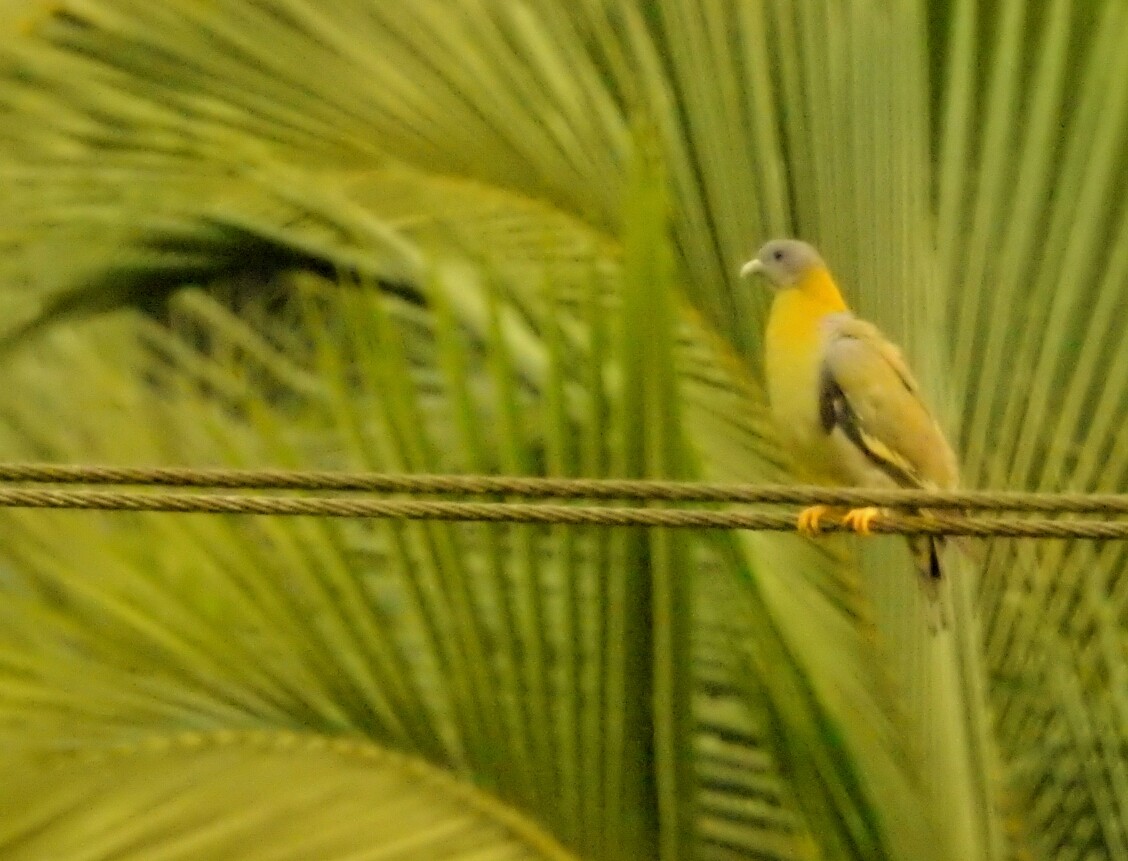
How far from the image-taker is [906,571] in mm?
1680

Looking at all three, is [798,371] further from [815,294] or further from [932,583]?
[932,583]

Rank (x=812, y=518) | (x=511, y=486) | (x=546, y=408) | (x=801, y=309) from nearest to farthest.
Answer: (x=511, y=486)
(x=546, y=408)
(x=812, y=518)
(x=801, y=309)

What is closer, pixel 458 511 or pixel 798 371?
pixel 458 511

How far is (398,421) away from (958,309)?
2.33 ft

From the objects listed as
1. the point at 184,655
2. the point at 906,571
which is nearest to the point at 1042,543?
the point at 906,571

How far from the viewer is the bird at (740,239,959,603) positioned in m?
1.78

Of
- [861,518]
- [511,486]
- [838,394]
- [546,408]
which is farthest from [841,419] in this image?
[511,486]

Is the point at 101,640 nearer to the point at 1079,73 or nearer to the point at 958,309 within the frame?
the point at 958,309

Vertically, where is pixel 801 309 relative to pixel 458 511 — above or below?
above

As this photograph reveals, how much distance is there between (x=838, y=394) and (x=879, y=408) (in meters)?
0.07

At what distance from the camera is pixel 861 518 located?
155 cm

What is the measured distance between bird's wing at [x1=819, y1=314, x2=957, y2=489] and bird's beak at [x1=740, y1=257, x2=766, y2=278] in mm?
101

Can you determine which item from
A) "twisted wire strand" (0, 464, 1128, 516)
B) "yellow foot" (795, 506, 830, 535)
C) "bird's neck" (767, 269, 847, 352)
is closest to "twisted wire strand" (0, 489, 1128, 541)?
"twisted wire strand" (0, 464, 1128, 516)

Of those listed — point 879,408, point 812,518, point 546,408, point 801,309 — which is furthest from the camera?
point 801,309
